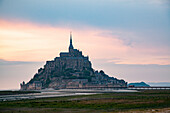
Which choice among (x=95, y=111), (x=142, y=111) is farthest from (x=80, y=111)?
(x=142, y=111)

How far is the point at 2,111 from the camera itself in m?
47.2

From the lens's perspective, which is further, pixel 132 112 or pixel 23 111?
pixel 23 111

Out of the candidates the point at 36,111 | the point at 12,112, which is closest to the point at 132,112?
the point at 36,111

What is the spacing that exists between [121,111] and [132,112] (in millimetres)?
2235

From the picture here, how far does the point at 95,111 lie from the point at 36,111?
8921 millimetres

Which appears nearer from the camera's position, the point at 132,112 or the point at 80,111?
the point at 132,112

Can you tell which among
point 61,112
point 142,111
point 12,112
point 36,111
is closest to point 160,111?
point 142,111

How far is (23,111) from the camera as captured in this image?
156ft

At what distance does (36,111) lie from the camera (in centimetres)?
4709

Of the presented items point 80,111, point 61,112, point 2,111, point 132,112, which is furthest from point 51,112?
point 132,112

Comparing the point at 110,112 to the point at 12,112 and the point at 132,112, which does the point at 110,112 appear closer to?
the point at 132,112

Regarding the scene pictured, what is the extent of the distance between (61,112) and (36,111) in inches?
156

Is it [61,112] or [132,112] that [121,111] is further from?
[61,112]

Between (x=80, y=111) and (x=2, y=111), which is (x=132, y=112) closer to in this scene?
(x=80, y=111)
